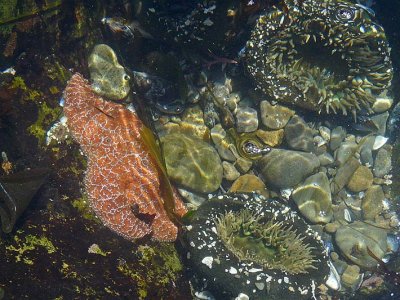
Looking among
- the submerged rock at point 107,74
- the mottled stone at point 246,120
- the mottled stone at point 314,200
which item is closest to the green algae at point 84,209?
the submerged rock at point 107,74

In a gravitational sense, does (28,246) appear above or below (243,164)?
above

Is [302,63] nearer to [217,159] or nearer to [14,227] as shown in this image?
[217,159]

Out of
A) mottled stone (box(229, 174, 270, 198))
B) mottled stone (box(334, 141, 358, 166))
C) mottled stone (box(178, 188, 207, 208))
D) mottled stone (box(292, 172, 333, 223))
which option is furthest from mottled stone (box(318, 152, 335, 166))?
mottled stone (box(178, 188, 207, 208))

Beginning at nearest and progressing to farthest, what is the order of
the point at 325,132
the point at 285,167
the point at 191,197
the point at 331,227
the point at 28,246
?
the point at 28,246
the point at 191,197
the point at 285,167
the point at 331,227
the point at 325,132

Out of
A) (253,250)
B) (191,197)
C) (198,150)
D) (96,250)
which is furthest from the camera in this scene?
(191,197)

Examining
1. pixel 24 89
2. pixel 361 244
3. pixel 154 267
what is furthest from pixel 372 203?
pixel 24 89

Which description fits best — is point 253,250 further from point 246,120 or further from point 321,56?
point 321,56
